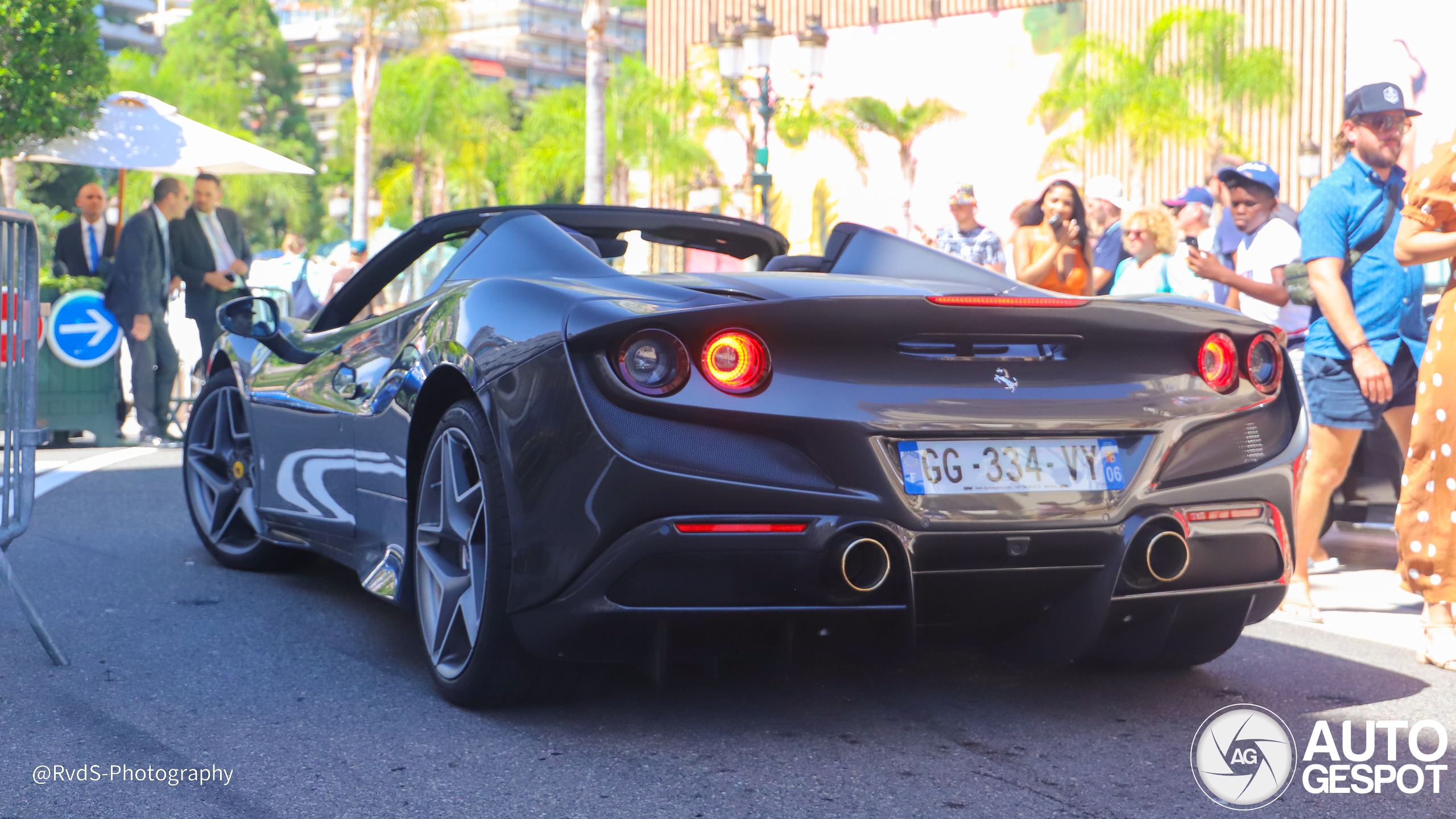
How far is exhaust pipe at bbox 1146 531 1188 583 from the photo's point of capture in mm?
3398

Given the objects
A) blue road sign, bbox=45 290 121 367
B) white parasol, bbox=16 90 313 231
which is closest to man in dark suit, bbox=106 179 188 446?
blue road sign, bbox=45 290 121 367

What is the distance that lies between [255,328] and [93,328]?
24.5ft

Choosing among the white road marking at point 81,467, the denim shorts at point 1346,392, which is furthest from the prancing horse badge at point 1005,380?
the white road marking at point 81,467

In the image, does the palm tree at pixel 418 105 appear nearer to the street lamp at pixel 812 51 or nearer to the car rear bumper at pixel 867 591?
the street lamp at pixel 812 51

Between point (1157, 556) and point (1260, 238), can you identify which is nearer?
point (1157, 556)

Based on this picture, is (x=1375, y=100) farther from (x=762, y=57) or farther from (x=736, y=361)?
(x=762, y=57)

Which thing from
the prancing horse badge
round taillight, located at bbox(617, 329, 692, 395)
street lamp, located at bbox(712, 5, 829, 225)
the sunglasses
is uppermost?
street lamp, located at bbox(712, 5, 829, 225)

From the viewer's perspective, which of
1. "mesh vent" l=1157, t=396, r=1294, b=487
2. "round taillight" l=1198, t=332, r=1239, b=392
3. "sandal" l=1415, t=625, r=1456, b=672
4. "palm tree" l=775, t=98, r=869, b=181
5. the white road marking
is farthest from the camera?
"palm tree" l=775, t=98, r=869, b=181

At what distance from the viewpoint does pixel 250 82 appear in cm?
9862

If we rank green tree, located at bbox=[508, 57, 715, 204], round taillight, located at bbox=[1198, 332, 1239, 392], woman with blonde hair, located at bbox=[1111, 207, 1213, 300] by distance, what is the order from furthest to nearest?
green tree, located at bbox=[508, 57, 715, 204]
woman with blonde hair, located at bbox=[1111, 207, 1213, 300]
round taillight, located at bbox=[1198, 332, 1239, 392]

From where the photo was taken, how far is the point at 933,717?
367 cm

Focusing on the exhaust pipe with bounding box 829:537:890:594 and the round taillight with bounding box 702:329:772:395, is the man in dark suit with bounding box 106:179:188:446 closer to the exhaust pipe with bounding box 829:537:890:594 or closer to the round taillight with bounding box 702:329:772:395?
the round taillight with bounding box 702:329:772:395

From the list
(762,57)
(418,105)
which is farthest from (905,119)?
(762,57)

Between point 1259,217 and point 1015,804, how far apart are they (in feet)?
14.5
